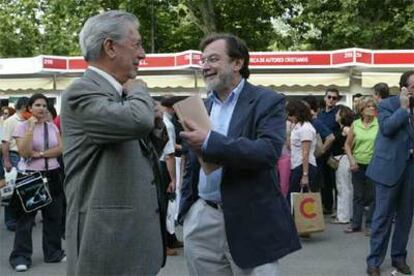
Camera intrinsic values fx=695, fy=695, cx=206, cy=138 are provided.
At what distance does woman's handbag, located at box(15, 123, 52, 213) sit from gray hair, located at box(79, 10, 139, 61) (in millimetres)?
4140

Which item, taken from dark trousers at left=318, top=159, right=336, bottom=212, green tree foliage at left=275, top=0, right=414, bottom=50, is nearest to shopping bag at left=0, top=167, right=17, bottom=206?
dark trousers at left=318, top=159, right=336, bottom=212

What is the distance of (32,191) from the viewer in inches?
262

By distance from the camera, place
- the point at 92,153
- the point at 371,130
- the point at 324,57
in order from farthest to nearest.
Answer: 1. the point at 324,57
2. the point at 371,130
3. the point at 92,153

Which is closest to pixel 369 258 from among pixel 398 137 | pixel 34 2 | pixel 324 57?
pixel 398 137

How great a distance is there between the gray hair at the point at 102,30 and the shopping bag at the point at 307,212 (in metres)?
5.69

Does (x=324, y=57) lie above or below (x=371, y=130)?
above

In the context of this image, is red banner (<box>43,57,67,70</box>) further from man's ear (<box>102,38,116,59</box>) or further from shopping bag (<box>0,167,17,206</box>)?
man's ear (<box>102,38,116,59</box>)

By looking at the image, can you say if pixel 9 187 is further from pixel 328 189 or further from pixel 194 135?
pixel 328 189

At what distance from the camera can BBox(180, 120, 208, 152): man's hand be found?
3.11 metres

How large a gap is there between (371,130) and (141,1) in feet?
68.4

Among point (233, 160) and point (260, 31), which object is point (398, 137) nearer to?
point (233, 160)

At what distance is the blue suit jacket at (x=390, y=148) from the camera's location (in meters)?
6.00

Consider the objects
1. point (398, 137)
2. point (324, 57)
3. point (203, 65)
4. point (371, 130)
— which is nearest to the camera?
point (203, 65)

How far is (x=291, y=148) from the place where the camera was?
8930mm
